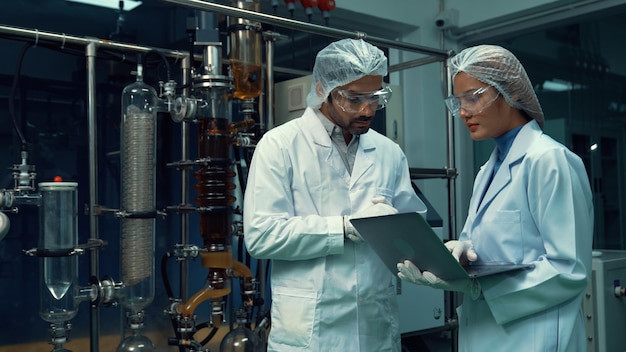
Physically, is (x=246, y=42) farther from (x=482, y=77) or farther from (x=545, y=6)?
(x=545, y=6)

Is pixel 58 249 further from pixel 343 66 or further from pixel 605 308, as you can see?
pixel 605 308

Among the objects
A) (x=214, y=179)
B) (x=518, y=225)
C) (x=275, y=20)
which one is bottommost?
(x=518, y=225)

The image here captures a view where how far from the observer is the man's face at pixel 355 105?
1663mm

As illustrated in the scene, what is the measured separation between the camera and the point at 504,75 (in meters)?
1.36

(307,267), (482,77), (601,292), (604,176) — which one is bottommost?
(601,292)

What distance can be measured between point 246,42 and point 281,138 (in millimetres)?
621

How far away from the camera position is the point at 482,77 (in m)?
1.38

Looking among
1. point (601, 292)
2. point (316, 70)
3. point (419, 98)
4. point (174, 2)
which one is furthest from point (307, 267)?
point (419, 98)

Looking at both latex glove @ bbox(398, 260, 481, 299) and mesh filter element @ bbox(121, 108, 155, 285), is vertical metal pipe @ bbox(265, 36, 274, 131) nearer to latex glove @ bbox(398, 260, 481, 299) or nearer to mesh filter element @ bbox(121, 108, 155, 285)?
mesh filter element @ bbox(121, 108, 155, 285)

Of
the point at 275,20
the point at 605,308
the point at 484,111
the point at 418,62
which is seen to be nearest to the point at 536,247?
the point at 484,111

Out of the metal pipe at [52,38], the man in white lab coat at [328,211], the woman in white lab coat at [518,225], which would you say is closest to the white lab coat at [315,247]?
the man in white lab coat at [328,211]

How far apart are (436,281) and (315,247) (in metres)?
0.35

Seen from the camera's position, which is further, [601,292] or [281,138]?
[601,292]

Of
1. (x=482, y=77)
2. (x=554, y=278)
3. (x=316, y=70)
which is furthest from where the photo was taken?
(x=316, y=70)
